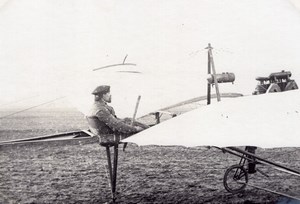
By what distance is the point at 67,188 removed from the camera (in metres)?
7.34

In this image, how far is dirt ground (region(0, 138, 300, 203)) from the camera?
20.6 feet

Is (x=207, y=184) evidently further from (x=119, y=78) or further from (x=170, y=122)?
(x=170, y=122)

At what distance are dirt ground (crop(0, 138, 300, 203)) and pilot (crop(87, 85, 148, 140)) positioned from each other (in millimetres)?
246

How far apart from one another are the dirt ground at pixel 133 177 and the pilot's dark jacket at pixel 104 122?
0.24 meters

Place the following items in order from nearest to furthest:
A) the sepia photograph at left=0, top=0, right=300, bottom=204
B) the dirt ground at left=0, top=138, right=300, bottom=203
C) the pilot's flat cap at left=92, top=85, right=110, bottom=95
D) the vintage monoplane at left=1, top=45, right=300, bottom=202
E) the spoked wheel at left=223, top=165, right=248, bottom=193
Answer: the vintage monoplane at left=1, top=45, right=300, bottom=202
the sepia photograph at left=0, top=0, right=300, bottom=204
the pilot's flat cap at left=92, top=85, right=110, bottom=95
the spoked wheel at left=223, top=165, right=248, bottom=193
the dirt ground at left=0, top=138, right=300, bottom=203

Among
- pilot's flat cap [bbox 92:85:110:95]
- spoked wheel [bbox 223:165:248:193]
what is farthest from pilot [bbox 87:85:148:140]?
spoked wheel [bbox 223:165:248:193]

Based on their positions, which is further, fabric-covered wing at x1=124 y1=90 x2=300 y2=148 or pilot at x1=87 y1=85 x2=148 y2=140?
pilot at x1=87 y1=85 x2=148 y2=140

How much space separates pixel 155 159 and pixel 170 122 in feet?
24.9

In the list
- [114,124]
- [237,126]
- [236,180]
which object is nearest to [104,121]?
[114,124]

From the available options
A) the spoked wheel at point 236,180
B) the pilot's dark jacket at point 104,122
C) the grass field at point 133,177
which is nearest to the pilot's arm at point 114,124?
the pilot's dark jacket at point 104,122

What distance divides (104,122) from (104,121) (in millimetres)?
32

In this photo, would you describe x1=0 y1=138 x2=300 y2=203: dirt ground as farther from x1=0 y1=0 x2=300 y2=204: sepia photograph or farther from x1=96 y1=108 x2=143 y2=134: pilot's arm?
x1=96 y1=108 x2=143 y2=134: pilot's arm

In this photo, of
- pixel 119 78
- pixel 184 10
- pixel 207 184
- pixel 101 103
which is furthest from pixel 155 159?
pixel 184 10

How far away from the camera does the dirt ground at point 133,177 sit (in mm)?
6270
